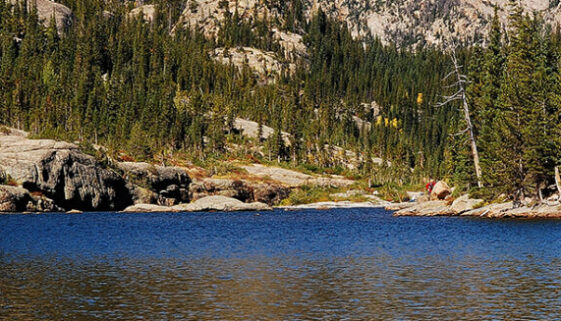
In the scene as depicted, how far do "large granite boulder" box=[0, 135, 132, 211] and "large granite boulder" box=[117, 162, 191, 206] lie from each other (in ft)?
7.72

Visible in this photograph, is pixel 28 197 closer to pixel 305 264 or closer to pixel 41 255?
pixel 41 255

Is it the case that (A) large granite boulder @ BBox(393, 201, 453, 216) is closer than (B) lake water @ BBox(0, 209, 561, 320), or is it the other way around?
(B) lake water @ BBox(0, 209, 561, 320)

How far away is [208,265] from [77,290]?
8.66 metres

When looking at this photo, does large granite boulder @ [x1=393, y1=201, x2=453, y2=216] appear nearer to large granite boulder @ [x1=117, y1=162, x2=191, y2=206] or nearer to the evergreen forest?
the evergreen forest

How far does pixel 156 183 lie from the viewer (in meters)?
110

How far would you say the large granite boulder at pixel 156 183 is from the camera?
352ft

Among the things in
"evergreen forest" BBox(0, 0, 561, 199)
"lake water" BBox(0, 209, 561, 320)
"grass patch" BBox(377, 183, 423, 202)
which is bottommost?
"grass patch" BBox(377, 183, 423, 202)

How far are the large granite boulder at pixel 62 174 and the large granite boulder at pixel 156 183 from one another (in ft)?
7.72

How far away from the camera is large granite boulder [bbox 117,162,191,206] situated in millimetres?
107375

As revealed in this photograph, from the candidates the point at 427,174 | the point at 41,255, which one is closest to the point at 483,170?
the point at 41,255

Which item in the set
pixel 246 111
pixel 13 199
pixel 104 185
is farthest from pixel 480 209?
pixel 246 111

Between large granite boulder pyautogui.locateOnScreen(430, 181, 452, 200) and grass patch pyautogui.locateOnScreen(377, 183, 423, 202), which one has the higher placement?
large granite boulder pyautogui.locateOnScreen(430, 181, 452, 200)

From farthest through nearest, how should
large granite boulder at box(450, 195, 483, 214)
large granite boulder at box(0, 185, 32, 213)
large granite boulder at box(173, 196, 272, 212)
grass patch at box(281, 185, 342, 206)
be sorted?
grass patch at box(281, 185, 342, 206), large granite boulder at box(173, 196, 272, 212), large granite boulder at box(0, 185, 32, 213), large granite boulder at box(450, 195, 483, 214)

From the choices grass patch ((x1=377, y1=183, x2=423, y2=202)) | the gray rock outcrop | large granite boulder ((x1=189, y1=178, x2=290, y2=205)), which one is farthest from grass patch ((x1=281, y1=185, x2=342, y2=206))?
the gray rock outcrop
